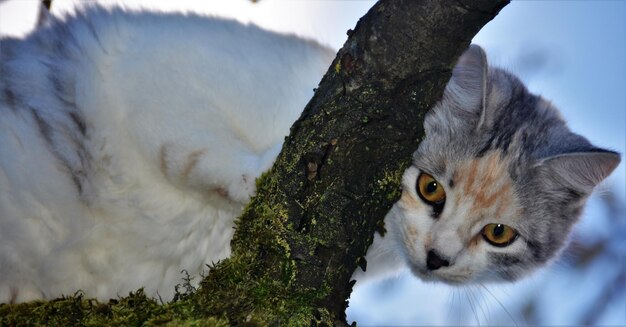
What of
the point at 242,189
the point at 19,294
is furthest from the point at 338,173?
the point at 19,294

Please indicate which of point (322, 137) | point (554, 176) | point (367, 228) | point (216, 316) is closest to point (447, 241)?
point (554, 176)

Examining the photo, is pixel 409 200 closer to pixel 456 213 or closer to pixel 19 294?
pixel 456 213

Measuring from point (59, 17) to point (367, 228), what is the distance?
226 centimetres

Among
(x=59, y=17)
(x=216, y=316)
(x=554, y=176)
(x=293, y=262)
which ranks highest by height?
(x=59, y=17)

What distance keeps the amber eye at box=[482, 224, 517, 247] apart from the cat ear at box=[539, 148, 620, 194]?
0.40 metres

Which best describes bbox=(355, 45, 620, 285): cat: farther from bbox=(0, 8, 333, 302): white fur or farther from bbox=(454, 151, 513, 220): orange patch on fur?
bbox=(0, 8, 333, 302): white fur

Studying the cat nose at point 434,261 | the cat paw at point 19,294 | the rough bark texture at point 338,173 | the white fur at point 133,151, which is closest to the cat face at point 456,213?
the cat nose at point 434,261

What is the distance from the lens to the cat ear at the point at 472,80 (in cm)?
352

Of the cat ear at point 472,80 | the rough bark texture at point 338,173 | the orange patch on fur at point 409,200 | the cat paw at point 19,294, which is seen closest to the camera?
the rough bark texture at point 338,173

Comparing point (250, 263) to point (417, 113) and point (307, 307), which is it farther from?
point (417, 113)

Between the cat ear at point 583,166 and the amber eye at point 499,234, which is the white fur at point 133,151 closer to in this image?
the amber eye at point 499,234

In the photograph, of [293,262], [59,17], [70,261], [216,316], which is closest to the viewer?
[216,316]

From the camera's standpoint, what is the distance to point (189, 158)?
3301 mm

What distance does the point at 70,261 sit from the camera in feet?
11.4
